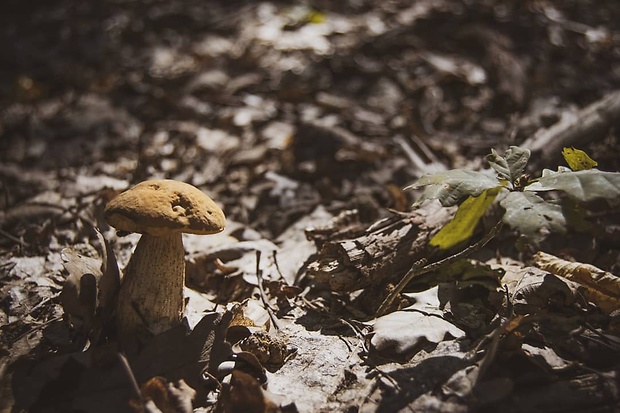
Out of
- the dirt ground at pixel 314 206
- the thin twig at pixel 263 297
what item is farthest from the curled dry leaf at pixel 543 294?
the thin twig at pixel 263 297

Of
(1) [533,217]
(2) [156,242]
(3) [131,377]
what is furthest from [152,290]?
(1) [533,217]

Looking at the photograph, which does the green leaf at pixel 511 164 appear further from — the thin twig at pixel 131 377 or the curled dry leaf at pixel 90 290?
the curled dry leaf at pixel 90 290

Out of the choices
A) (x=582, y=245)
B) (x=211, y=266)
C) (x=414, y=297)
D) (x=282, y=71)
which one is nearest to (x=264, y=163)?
(x=211, y=266)

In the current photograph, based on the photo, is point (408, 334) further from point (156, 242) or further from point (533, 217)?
point (156, 242)

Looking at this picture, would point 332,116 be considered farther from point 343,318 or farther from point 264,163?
point 343,318

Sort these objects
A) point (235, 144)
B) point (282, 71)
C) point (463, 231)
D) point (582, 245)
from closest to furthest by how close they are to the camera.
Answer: point (463, 231)
point (582, 245)
point (235, 144)
point (282, 71)

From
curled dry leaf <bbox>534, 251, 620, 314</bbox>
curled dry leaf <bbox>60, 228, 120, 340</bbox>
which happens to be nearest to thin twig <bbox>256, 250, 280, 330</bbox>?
curled dry leaf <bbox>60, 228, 120, 340</bbox>
